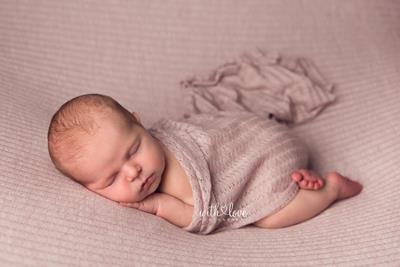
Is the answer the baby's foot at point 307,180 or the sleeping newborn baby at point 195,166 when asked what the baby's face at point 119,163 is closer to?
the sleeping newborn baby at point 195,166

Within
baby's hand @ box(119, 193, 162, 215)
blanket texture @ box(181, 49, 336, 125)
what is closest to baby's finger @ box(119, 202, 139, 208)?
baby's hand @ box(119, 193, 162, 215)

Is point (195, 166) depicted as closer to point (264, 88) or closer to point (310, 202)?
point (310, 202)

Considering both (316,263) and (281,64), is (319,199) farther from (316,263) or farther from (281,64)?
(281,64)

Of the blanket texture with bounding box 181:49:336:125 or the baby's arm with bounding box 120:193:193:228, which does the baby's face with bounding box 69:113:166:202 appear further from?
the blanket texture with bounding box 181:49:336:125

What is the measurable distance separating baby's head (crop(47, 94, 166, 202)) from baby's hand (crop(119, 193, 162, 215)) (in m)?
0.01

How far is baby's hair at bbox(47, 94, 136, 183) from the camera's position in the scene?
107cm

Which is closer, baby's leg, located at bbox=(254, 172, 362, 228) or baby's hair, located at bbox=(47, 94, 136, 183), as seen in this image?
baby's hair, located at bbox=(47, 94, 136, 183)

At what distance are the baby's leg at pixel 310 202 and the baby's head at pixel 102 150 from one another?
303 mm

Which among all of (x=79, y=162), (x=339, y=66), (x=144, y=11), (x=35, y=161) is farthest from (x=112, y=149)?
(x=339, y=66)

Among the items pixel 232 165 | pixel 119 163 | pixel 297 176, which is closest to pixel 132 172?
pixel 119 163

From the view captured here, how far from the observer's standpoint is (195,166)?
120 cm

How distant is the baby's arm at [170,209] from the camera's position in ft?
3.81

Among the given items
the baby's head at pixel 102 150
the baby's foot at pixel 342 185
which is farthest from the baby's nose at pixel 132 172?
the baby's foot at pixel 342 185

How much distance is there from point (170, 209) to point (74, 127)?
0.26m
